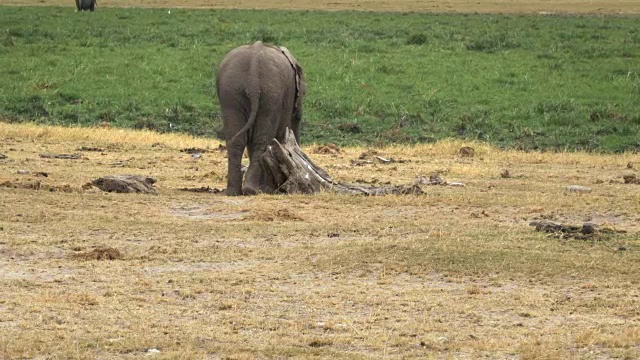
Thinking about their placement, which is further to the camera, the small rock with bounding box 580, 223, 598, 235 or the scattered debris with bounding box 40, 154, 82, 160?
the scattered debris with bounding box 40, 154, 82, 160

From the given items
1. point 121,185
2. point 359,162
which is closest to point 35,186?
point 121,185

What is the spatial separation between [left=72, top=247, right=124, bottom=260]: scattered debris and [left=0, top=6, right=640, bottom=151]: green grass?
13.9 metres

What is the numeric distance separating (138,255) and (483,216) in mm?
4534

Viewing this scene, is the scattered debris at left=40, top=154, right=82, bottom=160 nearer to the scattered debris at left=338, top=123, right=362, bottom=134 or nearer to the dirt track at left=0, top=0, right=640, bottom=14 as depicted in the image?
the scattered debris at left=338, top=123, right=362, bottom=134

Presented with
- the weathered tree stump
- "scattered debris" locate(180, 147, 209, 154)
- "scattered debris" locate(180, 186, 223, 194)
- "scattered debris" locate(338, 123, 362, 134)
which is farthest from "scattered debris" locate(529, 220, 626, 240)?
"scattered debris" locate(338, 123, 362, 134)

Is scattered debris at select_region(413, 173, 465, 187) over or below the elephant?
below

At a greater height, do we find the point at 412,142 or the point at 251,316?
the point at 251,316

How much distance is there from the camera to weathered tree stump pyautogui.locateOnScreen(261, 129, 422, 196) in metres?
16.8

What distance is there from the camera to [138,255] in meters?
12.3

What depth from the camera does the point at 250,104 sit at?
55.7 feet

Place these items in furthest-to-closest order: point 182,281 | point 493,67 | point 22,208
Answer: point 493,67, point 22,208, point 182,281

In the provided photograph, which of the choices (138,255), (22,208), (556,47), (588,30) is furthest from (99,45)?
(138,255)

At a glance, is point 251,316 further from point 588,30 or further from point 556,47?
point 588,30

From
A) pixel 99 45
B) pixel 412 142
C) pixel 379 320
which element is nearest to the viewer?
pixel 379 320
